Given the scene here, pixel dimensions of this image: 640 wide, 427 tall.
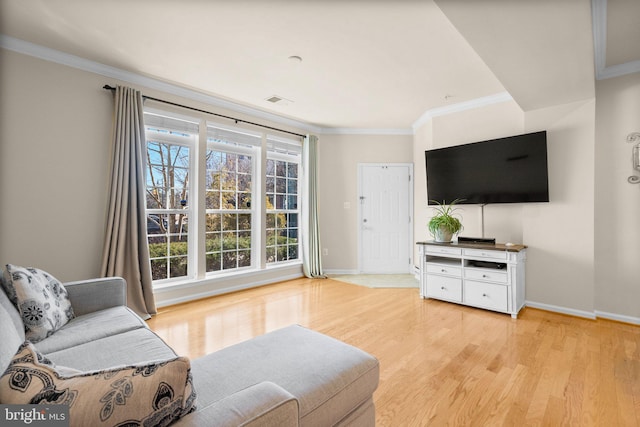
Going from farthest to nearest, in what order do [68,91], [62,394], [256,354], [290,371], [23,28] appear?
[68,91]
[23,28]
[256,354]
[290,371]
[62,394]

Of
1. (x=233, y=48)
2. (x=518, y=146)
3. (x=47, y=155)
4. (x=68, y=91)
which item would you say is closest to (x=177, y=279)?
(x=47, y=155)

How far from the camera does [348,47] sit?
2.58 metres

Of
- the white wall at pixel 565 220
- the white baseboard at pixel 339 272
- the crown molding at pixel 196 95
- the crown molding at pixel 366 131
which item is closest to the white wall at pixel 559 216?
the white wall at pixel 565 220

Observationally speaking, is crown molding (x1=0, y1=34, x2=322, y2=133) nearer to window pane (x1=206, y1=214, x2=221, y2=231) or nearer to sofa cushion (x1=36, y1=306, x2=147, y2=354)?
window pane (x1=206, y1=214, x2=221, y2=231)

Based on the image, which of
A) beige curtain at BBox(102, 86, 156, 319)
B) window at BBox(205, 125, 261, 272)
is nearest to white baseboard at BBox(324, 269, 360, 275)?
window at BBox(205, 125, 261, 272)

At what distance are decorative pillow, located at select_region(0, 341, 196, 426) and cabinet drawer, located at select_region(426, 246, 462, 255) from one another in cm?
332

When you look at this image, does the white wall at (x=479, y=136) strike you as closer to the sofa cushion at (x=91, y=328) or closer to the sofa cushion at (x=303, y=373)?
the sofa cushion at (x=303, y=373)

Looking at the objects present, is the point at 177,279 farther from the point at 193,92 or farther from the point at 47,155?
the point at 193,92

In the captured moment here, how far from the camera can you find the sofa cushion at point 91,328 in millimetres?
1563

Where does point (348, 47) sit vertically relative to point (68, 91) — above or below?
above

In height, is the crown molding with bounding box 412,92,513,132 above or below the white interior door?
above

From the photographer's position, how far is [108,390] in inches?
27.1

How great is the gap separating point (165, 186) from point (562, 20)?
3889mm

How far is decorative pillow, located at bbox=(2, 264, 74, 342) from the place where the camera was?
1595 mm
